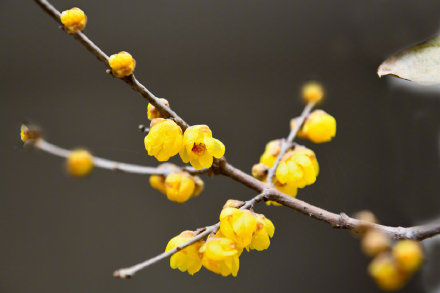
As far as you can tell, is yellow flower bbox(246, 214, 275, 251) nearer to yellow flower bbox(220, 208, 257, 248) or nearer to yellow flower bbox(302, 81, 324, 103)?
yellow flower bbox(220, 208, 257, 248)

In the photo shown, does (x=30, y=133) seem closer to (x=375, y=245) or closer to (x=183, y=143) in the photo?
(x=183, y=143)

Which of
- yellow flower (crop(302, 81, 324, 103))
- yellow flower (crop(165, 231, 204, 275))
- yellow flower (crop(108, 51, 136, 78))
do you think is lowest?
yellow flower (crop(165, 231, 204, 275))

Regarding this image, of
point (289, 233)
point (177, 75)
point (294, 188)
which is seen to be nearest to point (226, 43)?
point (177, 75)

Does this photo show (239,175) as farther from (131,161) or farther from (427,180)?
(131,161)

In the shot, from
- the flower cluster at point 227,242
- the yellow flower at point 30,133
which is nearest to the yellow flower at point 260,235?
the flower cluster at point 227,242

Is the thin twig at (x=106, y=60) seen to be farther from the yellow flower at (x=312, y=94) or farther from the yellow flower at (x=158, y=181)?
the yellow flower at (x=312, y=94)

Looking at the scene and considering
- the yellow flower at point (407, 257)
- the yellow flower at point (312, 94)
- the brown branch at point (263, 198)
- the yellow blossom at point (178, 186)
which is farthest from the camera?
the yellow flower at point (312, 94)

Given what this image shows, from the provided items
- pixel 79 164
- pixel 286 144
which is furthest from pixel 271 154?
pixel 79 164

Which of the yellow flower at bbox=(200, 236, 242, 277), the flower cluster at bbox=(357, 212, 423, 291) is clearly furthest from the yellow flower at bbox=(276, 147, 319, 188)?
the flower cluster at bbox=(357, 212, 423, 291)
